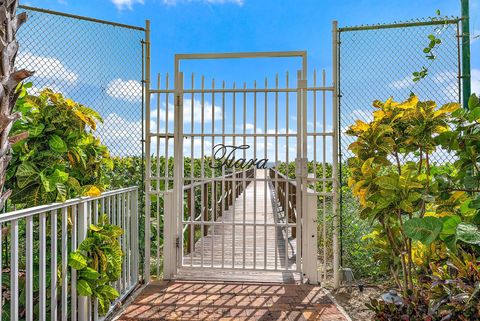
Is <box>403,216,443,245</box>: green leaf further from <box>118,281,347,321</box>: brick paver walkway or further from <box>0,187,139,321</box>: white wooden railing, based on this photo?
<box>0,187,139,321</box>: white wooden railing

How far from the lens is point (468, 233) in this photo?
1.58 meters

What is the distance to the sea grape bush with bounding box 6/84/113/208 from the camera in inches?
77.4

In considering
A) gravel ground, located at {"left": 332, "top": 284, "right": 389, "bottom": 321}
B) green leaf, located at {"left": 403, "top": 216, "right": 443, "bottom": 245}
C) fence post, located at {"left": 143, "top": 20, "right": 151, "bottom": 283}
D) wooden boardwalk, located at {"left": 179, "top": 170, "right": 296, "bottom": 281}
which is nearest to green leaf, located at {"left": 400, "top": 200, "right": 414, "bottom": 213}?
green leaf, located at {"left": 403, "top": 216, "right": 443, "bottom": 245}

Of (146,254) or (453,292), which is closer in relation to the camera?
(453,292)

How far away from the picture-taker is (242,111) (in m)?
3.37

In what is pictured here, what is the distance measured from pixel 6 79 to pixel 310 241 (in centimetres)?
285

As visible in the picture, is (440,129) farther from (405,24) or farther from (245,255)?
(245,255)

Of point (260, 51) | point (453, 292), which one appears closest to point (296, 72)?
point (260, 51)

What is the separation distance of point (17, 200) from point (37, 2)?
187cm

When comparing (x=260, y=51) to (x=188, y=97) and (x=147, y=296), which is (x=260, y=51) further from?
(x=147, y=296)

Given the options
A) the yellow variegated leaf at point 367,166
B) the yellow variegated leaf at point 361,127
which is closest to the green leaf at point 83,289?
the yellow variegated leaf at point 367,166

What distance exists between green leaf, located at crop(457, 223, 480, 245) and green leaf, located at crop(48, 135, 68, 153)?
7.82 ft

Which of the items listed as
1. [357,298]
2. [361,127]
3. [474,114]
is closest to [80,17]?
[361,127]

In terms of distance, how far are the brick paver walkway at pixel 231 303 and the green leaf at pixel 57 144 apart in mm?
1505
